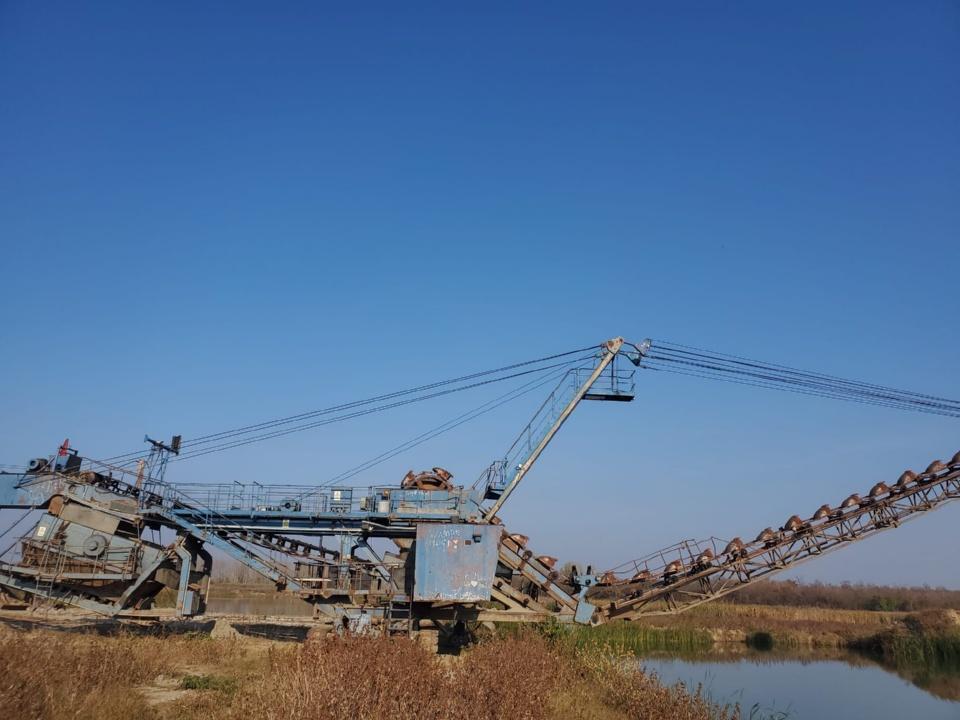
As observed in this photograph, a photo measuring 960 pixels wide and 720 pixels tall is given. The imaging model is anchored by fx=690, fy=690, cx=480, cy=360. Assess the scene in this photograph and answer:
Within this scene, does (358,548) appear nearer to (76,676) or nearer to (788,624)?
(76,676)

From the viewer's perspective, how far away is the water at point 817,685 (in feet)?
64.7

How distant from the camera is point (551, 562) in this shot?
19.1 meters

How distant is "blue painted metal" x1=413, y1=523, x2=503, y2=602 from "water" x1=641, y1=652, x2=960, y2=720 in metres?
5.90

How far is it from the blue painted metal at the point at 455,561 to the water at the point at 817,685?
232 inches

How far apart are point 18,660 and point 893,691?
25.5 m

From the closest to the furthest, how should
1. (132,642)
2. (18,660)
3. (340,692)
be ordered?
(340,692) → (18,660) → (132,642)

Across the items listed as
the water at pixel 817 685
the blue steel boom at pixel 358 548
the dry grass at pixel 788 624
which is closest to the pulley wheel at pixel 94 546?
the blue steel boom at pixel 358 548

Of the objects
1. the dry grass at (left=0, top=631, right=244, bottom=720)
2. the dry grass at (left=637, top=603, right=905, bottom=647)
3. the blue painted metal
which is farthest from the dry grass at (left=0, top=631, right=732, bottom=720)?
the dry grass at (left=637, top=603, right=905, bottom=647)

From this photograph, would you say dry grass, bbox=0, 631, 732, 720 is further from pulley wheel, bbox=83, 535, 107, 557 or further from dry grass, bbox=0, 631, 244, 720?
pulley wheel, bbox=83, 535, 107, 557

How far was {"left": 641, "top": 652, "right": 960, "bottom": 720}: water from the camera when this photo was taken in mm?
19719

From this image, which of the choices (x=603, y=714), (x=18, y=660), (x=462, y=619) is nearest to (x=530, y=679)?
(x=603, y=714)

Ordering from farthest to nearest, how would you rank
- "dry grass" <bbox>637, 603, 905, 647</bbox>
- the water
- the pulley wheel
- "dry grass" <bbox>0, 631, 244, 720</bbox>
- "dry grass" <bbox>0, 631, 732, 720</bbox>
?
"dry grass" <bbox>637, 603, 905, 647</bbox> → the water → the pulley wheel → "dry grass" <bbox>0, 631, 244, 720</bbox> → "dry grass" <bbox>0, 631, 732, 720</bbox>

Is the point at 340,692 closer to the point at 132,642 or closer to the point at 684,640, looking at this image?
the point at 132,642

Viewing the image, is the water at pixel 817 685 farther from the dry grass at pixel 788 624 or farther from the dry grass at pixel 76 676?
the dry grass at pixel 76 676
